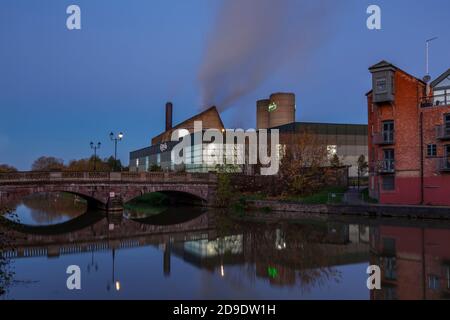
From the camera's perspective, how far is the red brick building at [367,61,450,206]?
37250mm

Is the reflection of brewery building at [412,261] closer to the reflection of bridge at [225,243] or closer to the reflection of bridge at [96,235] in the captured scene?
the reflection of bridge at [225,243]

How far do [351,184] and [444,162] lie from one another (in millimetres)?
24626

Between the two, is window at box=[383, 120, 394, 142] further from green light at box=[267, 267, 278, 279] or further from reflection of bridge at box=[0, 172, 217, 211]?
green light at box=[267, 267, 278, 279]

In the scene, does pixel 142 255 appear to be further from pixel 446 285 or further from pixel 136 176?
pixel 136 176

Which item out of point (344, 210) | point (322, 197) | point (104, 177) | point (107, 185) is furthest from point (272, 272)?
point (104, 177)

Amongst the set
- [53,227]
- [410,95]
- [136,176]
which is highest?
[410,95]

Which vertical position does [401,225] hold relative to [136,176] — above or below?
below

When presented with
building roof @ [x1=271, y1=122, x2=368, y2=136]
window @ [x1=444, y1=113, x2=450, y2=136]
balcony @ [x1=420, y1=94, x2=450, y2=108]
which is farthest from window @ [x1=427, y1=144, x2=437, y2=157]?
building roof @ [x1=271, y1=122, x2=368, y2=136]

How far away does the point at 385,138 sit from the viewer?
134 feet

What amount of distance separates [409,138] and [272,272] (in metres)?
27.4

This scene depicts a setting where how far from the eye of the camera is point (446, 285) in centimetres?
1428

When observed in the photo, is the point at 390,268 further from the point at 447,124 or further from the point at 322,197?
the point at 322,197

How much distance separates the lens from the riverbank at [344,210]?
3418cm
